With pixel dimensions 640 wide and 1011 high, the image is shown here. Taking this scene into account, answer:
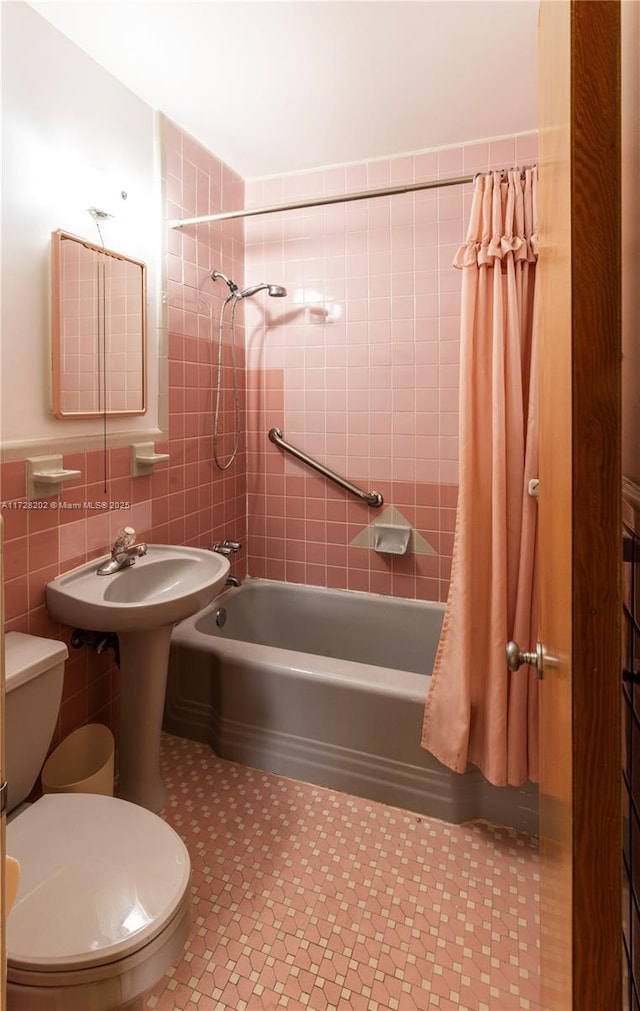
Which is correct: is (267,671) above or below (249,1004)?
above

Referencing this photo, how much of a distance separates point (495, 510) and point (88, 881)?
1418 mm

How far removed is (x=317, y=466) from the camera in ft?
9.00

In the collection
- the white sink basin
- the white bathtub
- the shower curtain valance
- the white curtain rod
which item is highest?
the white curtain rod

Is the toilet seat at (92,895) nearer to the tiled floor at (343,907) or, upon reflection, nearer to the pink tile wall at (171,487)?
the tiled floor at (343,907)

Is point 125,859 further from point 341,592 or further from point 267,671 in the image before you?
point 341,592

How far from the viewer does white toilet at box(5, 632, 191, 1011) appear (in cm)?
98

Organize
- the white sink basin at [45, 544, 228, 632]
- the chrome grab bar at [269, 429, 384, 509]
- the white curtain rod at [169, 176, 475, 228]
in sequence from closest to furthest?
the white sink basin at [45, 544, 228, 632] → the white curtain rod at [169, 176, 475, 228] → the chrome grab bar at [269, 429, 384, 509]

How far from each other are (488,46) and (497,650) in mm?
1904

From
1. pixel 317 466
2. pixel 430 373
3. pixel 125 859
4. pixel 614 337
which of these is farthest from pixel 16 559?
pixel 430 373

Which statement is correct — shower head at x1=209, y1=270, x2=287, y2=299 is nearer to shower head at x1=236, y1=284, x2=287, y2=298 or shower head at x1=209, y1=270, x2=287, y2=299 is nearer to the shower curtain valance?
shower head at x1=236, y1=284, x2=287, y2=298

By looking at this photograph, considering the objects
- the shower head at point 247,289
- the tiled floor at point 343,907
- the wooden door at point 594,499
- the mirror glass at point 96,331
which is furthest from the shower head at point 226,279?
the wooden door at point 594,499

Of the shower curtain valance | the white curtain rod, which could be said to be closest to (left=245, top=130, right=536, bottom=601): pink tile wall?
the white curtain rod

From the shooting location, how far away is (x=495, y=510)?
1777 mm

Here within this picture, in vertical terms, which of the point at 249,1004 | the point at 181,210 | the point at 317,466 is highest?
the point at 181,210
